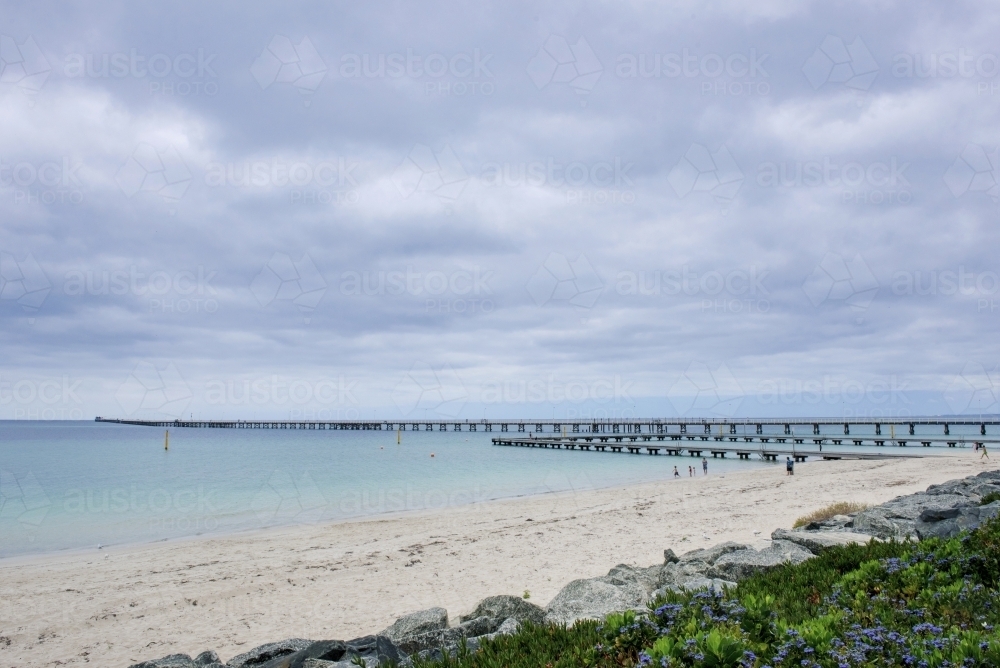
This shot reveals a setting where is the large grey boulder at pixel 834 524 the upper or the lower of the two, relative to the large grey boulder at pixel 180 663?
upper

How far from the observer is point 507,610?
8.23 m

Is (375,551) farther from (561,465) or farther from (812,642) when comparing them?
(561,465)

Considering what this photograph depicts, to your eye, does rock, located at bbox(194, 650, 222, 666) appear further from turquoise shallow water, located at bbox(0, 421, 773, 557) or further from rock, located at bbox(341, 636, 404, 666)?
turquoise shallow water, located at bbox(0, 421, 773, 557)

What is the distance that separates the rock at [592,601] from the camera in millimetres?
7699

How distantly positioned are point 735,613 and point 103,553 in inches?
864

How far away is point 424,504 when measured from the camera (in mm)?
31375

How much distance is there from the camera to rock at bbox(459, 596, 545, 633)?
26.5ft

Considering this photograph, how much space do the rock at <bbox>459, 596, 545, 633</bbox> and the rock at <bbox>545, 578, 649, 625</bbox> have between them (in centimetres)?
18

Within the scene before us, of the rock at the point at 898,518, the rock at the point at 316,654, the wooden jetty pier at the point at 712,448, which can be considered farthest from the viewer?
the wooden jetty pier at the point at 712,448

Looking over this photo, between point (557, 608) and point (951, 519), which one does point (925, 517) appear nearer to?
point (951, 519)

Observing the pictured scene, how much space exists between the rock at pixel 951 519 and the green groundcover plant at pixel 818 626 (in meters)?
2.21

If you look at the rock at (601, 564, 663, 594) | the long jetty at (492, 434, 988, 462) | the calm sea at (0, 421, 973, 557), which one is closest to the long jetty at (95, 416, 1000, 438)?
the long jetty at (492, 434, 988, 462)

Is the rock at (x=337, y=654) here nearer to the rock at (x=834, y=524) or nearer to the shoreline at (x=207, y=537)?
the rock at (x=834, y=524)

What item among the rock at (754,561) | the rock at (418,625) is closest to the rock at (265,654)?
the rock at (418,625)
